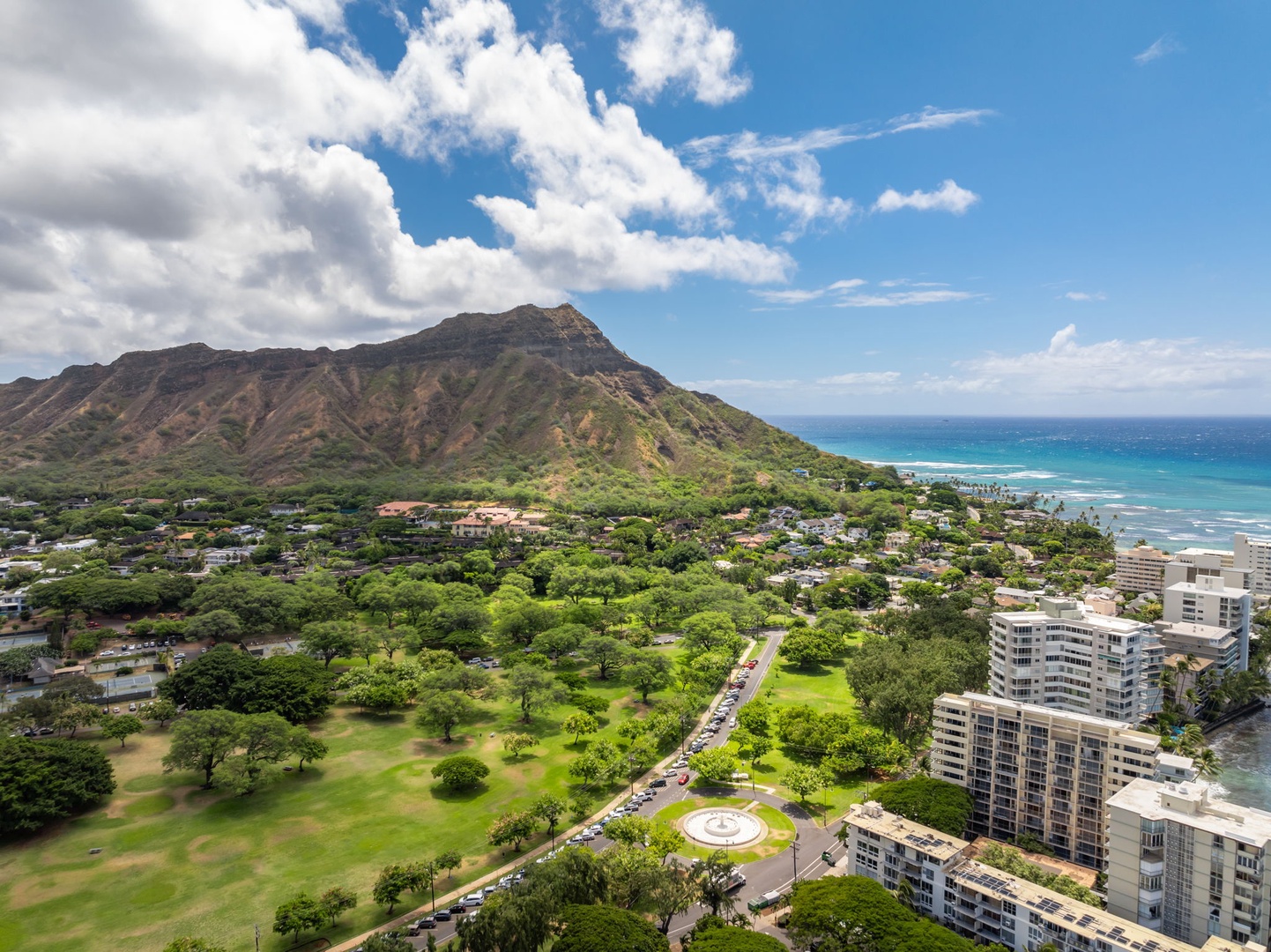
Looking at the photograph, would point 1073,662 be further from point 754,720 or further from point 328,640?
point 328,640

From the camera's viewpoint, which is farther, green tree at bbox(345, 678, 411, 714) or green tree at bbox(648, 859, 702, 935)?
green tree at bbox(345, 678, 411, 714)

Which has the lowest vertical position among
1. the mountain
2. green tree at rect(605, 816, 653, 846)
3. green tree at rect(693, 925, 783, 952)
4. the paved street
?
the paved street

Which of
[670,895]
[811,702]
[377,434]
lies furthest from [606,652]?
[377,434]

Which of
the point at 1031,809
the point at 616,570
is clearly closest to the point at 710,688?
the point at 1031,809

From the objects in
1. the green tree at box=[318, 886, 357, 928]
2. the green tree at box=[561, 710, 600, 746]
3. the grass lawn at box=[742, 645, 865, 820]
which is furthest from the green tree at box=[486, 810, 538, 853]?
the grass lawn at box=[742, 645, 865, 820]

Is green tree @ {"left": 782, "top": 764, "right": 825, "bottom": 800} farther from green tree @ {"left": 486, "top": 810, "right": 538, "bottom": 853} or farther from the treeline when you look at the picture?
green tree @ {"left": 486, "top": 810, "right": 538, "bottom": 853}

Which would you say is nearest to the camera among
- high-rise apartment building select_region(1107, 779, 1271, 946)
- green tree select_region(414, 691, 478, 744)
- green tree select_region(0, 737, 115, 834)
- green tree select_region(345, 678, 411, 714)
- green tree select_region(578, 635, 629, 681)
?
high-rise apartment building select_region(1107, 779, 1271, 946)
